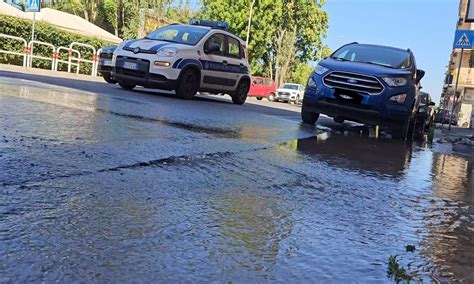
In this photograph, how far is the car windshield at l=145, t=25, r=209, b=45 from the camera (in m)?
11.9

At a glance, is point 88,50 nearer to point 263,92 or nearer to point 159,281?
point 263,92

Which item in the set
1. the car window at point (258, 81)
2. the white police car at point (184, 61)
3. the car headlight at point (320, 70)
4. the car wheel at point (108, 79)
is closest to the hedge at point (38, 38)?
the car wheel at point (108, 79)

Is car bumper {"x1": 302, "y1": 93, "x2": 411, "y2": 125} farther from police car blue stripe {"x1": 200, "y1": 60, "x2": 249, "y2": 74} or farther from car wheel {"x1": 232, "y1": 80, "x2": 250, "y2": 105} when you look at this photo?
car wheel {"x1": 232, "y1": 80, "x2": 250, "y2": 105}

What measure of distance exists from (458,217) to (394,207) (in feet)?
1.38

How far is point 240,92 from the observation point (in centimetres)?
1396

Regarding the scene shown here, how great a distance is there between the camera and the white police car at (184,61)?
11047mm

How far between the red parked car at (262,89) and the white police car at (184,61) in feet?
83.4

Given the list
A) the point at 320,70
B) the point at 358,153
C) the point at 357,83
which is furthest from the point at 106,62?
the point at 358,153

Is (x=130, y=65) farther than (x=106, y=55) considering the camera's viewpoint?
No

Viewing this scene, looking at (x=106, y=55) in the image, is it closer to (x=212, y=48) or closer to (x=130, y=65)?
(x=130, y=65)

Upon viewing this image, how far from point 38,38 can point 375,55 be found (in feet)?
60.3

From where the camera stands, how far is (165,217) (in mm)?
2711

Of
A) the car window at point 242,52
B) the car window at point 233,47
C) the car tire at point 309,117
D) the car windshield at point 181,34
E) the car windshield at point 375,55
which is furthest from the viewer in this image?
the car window at point 242,52

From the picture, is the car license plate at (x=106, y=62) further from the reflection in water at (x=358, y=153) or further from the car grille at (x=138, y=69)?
the reflection in water at (x=358, y=153)
